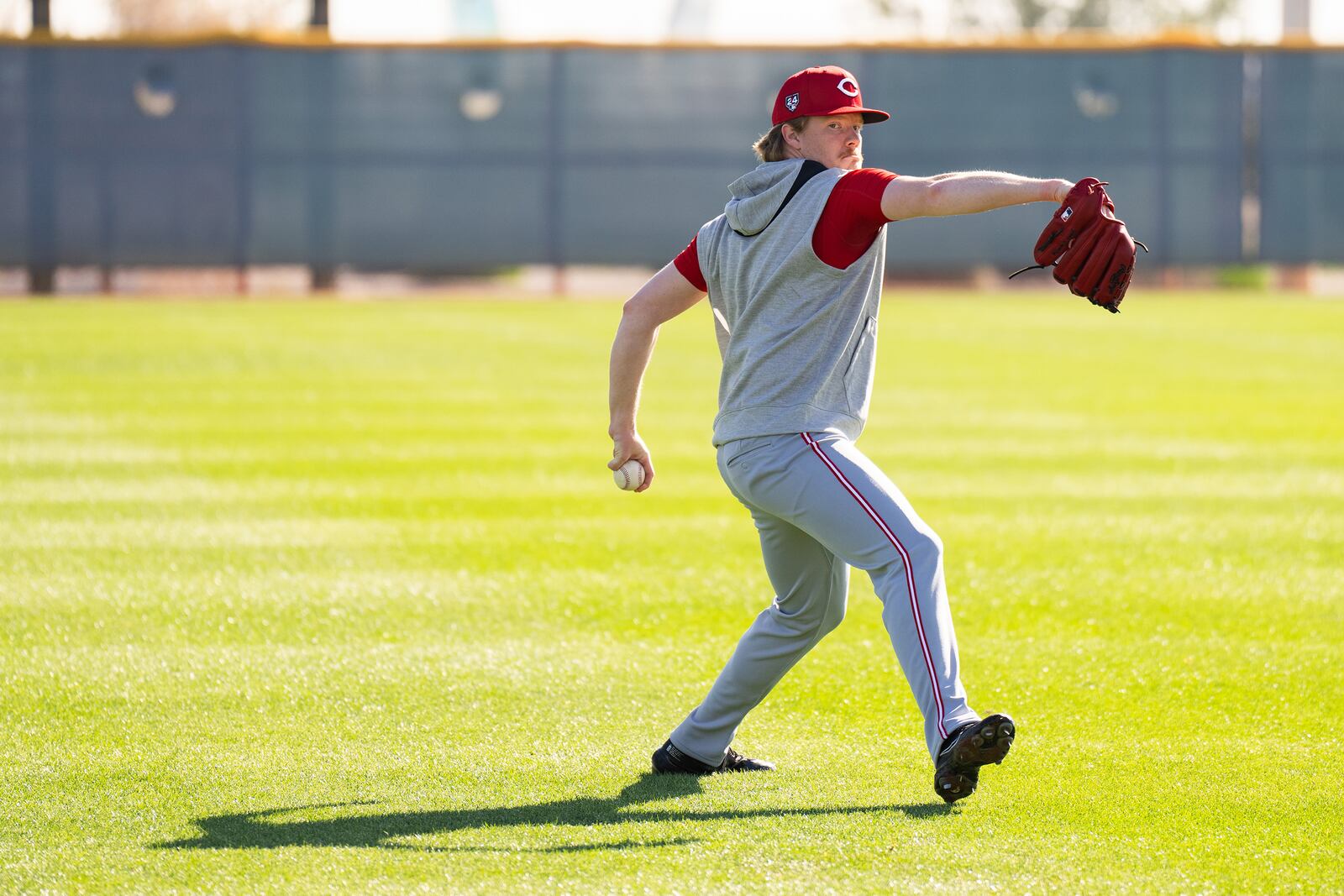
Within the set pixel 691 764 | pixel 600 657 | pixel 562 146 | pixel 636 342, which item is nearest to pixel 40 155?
pixel 562 146

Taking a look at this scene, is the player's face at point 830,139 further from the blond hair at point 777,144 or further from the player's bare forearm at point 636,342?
the player's bare forearm at point 636,342

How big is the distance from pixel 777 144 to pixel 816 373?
0.57 metres

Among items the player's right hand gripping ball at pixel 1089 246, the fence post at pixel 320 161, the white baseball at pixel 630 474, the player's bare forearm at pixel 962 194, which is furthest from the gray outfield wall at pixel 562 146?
the player's bare forearm at pixel 962 194

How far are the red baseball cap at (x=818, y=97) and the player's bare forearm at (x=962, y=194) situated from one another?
345mm

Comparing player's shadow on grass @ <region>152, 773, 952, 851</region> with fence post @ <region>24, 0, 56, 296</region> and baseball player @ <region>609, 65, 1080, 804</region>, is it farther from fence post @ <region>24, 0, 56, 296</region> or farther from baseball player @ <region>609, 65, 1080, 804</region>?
fence post @ <region>24, 0, 56, 296</region>

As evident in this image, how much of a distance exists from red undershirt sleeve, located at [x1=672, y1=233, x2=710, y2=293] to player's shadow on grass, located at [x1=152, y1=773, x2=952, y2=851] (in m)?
1.27

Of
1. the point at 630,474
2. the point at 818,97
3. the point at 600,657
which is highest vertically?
the point at 818,97

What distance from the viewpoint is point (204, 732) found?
5215 millimetres

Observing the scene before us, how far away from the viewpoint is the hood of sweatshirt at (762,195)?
4387 millimetres

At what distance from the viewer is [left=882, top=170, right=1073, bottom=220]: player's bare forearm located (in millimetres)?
4047

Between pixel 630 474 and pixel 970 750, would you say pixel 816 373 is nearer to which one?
pixel 630 474

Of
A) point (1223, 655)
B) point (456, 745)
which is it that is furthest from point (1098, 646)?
point (456, 745)

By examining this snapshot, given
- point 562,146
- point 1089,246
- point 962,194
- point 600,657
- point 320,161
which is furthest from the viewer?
point 562,146

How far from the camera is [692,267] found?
467cm
